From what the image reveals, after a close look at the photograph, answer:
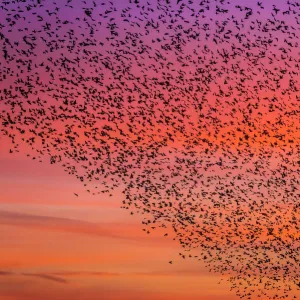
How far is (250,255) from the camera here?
117 ft

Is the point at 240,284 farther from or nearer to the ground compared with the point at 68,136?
nearer to the ground

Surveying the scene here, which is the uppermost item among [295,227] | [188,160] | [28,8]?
[28,8]

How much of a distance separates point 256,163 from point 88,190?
7.05 metres

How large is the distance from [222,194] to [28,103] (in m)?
8.04

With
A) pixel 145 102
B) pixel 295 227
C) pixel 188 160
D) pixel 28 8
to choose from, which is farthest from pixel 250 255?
Answer: pixel 28 8

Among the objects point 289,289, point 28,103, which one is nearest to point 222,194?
point 289,289

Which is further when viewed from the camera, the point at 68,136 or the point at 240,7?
the point at 68,136

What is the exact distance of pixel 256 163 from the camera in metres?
35.1

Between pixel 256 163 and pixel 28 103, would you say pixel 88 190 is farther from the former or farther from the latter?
pixel 256 163

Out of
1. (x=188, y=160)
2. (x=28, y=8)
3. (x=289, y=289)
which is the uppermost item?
(x=28, y=8)

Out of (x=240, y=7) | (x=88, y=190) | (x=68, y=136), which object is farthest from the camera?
(x=68, y=136)

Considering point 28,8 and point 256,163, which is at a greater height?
point 28,8

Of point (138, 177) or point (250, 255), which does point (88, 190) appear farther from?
point (250, 255)

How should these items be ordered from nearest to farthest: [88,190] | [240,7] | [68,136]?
[240,7], [88,190], [68,136]
